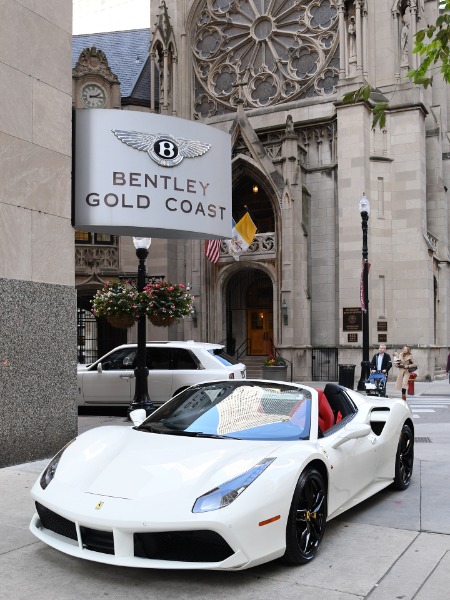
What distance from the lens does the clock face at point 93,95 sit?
31.2 meters

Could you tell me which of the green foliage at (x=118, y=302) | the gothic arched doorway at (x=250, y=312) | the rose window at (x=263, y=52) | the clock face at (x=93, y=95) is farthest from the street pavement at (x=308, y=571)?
the clock face at (x=93, y=95)

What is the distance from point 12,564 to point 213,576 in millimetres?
1413

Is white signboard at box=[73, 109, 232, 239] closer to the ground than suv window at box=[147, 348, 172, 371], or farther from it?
farther from it

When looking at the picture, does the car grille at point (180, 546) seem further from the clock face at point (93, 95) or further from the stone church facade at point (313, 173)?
the clock face at point (93, 95)

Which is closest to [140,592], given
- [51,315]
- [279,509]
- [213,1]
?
[279,509]

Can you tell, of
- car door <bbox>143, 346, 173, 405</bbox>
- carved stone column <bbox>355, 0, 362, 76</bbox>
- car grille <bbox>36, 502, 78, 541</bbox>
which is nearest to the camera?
car grille <bbox>36, 502, 78, 541</bbox>

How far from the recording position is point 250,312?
30859 mm

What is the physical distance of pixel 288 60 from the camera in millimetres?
30172

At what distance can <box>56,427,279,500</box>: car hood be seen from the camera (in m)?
4.61

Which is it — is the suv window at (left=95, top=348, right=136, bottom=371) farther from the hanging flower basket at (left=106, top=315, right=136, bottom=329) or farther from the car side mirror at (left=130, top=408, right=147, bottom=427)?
the car side mirror at (left=130, top=408, right=147, bottom=427)

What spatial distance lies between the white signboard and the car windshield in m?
4.37

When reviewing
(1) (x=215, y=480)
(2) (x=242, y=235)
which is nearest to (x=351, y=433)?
(1) (x=215, y=480)

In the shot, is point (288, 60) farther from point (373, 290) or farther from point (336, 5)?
point (373, 290)

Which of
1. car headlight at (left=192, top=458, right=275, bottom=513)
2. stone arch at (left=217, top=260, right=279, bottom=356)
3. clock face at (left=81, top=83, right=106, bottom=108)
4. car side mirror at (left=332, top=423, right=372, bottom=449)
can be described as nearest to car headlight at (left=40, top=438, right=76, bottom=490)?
car headlight at (left=192, top=458, right=275, bottom=513)
